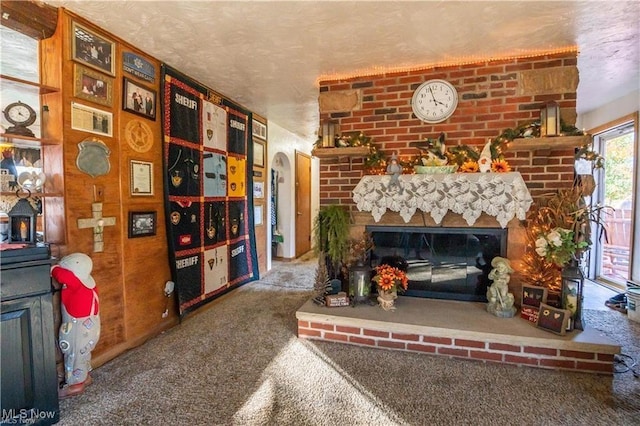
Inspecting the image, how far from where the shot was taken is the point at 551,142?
7.69 feet

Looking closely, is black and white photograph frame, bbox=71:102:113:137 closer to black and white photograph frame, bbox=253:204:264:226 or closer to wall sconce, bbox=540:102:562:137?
black and white photograph frame, bbox=253:204:264:226

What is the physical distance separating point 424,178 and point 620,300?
279 cm

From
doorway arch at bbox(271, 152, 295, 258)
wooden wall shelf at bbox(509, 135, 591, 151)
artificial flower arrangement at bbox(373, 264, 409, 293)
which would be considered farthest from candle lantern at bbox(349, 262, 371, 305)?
doorway arch at bbox(271, 152, 295, 258)

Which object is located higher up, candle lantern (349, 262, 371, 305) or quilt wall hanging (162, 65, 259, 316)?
quilt wall hanging (162, 65, 259, 316)

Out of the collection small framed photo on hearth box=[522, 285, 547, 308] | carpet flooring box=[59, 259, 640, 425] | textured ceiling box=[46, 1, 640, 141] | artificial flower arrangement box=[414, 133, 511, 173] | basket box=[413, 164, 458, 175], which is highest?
textured ceiling box=[46, 1, 640, 141]

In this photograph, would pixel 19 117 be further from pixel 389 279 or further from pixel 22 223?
pixel 389 279

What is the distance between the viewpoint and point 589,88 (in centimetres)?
351

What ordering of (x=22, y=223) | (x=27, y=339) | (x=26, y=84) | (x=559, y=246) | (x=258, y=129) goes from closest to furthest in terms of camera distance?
(x=27, y=339), (x=22, y=223), (x=26, y=84), (x=559, y=246), (x=258, y=129)

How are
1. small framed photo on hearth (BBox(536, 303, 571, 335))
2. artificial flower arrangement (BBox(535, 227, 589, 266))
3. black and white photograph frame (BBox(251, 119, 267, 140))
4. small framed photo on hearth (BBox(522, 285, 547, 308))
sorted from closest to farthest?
small framed photo on hearth (BBox(536, 303, 571, 335)) → artificial flower arrangement (BBox(535, 227, 589, 266)) → small framed photo on hearth (BBox(522, 285, 547, 308)) → black and white photograph frame (BBox(251, 119, 267, 140))

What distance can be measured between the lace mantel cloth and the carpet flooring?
1.14m

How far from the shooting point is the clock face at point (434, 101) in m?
2.78

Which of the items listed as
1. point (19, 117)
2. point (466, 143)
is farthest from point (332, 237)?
point (19, 117)

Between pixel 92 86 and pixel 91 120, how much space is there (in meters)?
0.24

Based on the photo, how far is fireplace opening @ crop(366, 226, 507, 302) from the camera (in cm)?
275
